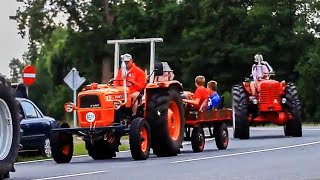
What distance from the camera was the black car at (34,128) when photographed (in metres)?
23.9

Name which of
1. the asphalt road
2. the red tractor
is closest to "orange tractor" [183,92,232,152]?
A: the asphalt road

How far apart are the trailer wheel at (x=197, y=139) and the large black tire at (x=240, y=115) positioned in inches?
235

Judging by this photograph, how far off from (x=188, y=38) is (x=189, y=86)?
2822 mm

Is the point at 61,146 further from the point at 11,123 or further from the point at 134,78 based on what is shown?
the point at 11,123

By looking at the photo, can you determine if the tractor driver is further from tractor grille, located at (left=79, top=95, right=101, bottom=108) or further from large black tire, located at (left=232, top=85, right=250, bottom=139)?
large black tire, located at (left=232, top=85, right=250, bottom=139)

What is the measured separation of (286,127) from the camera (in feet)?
97.1

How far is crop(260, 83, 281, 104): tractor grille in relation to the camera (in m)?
29.3

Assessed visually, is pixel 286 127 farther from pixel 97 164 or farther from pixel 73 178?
pixel 73 178

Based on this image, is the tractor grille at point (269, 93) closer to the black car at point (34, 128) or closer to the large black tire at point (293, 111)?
the large black tire at point (293, 111)

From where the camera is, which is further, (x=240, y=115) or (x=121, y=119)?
(x=240, y=115)

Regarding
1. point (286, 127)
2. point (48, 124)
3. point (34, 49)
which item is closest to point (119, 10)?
point (34, 49)

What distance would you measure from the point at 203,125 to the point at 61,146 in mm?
3826

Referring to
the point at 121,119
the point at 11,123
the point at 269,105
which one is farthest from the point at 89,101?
the point at 269,105

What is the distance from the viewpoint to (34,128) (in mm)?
24281
